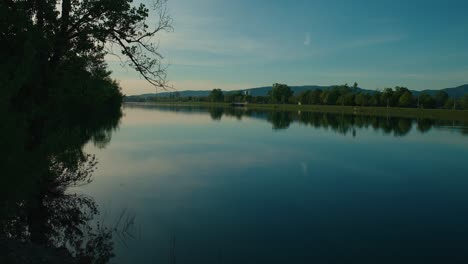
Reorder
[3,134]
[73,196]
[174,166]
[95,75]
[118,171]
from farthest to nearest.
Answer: [174,166], [118,171], [73,196], [95,75], [3,134]

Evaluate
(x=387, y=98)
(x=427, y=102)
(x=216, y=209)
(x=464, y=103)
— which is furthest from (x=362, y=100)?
(x=216, y=209)

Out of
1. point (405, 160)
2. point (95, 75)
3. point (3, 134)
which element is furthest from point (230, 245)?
point (405, 160)

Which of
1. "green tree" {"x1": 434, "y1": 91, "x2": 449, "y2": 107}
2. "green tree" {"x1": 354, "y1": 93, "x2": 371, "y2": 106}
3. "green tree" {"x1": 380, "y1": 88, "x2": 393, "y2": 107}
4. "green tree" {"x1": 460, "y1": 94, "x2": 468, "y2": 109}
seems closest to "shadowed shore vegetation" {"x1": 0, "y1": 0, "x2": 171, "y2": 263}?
"green tree" {"x1": 460, "y1": 94, "x2": 468, "y2": 109}

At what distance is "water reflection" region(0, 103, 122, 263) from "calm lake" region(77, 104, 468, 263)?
3.43 feet

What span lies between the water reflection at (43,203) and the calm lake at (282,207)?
3.43 ft

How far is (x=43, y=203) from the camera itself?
1703cm

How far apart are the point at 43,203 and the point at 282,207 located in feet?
39.2

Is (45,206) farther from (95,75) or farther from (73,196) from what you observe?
(95,75)

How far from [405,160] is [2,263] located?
35556 mm

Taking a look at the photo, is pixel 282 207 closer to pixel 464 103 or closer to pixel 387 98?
pixel 464 103

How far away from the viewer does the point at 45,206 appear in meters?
16.8

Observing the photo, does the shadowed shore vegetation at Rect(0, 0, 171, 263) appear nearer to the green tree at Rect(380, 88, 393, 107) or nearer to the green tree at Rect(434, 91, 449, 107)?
the green tree at Rect(380, 88, 393, 107)

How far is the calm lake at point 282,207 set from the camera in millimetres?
13281

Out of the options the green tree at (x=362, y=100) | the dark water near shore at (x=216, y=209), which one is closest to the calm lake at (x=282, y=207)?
the dark water near shore at (x=216, y=209)
